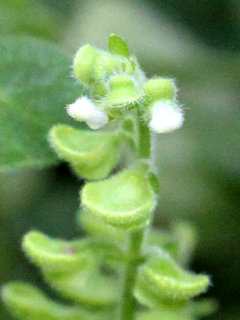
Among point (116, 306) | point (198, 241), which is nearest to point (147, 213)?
point (116, 306)

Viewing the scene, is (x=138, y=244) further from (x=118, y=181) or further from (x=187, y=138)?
(x=187, y=138)

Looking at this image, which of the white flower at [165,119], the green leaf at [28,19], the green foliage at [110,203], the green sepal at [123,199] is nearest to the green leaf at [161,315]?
the green foliage at [110,203]

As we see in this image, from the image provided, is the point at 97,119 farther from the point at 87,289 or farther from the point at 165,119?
the point at 87,289

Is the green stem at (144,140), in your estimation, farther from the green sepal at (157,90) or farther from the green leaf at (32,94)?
the green leaf at (32,94)

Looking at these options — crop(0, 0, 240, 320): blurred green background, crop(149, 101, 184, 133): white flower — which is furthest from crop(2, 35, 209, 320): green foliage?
crop(0, 0, 240, 320): blurred green background

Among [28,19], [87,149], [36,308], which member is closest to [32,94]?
[87,149]

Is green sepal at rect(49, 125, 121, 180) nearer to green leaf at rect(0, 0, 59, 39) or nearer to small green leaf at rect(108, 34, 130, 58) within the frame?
small green leaf at rect(108, 34, 130, 58)
